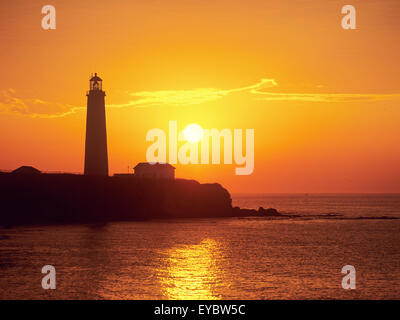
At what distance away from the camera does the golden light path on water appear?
106 ft

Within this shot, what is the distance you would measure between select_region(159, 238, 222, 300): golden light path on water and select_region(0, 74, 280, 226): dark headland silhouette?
33.6m

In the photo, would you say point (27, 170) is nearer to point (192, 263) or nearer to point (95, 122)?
point (95, 122)

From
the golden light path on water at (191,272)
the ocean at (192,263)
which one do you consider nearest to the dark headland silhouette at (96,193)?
the ocean at (192,263)

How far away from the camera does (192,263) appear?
151 feet

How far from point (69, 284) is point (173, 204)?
72643 millimetres

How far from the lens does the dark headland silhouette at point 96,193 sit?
8356cm

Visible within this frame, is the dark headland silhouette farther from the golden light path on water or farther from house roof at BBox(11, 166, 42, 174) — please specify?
the golden light path on water

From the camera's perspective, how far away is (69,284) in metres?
34.3

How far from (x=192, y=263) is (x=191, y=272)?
17.3 ft

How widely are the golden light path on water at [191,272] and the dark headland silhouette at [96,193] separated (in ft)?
110

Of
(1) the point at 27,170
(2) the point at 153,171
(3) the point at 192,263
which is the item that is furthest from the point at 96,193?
(3) the point at 192,263

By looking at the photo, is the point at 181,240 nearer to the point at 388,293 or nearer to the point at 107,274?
the point at 107,274
